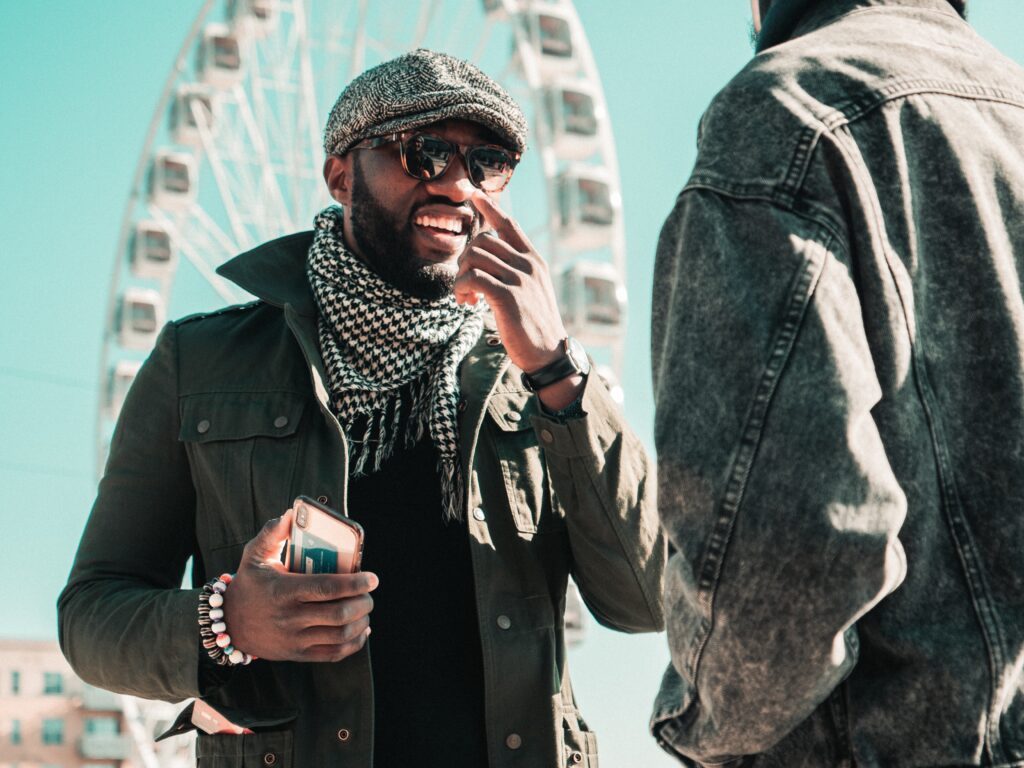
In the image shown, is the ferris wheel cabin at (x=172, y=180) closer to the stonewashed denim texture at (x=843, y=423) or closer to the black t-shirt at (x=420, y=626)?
the black t-shirt at (x=420, y=626)

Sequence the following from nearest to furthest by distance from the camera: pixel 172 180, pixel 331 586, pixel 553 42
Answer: pixel 331 586, pixel 553 42, pixel 172 180

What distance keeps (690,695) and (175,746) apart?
18.7 m

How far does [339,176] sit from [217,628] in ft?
Answer: 3.61

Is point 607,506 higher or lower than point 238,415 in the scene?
lower

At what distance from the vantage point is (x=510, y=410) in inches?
103

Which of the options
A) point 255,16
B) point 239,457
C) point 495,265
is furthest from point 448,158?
point 255,16

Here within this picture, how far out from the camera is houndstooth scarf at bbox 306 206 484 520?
2.55 metres

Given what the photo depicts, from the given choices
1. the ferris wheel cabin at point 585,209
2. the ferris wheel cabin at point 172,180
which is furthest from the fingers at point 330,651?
the ferris wheel cabin at point 172,180

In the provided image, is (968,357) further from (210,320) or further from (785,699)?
(210,320)

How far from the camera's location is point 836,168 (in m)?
1.47

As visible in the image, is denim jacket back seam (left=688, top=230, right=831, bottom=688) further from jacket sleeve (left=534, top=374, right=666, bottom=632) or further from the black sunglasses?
the black sunglasses

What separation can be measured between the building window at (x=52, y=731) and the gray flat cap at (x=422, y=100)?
42195mm

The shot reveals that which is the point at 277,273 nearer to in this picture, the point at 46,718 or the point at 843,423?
the point at 843,423

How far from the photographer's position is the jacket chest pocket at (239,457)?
248 centimetres
